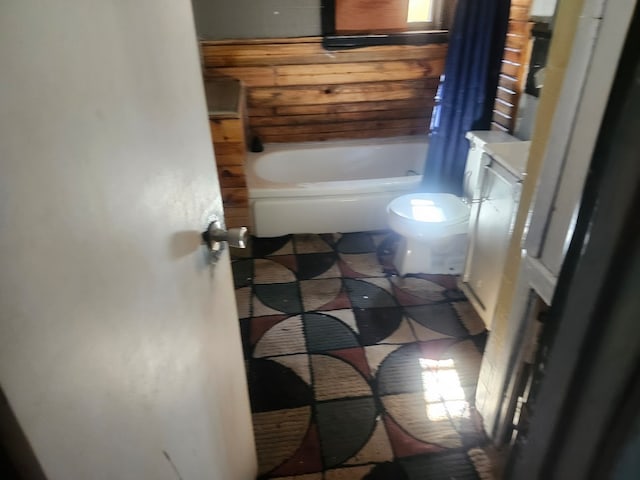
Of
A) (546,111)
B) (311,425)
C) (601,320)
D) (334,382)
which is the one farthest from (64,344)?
(334,382)

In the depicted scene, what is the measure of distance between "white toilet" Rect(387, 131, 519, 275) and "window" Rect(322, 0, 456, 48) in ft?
3.75

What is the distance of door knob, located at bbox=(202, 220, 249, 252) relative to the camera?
2.87ft

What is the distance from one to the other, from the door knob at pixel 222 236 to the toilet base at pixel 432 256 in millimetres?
1731

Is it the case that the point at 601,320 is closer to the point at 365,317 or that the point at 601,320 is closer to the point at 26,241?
the point at 26,241

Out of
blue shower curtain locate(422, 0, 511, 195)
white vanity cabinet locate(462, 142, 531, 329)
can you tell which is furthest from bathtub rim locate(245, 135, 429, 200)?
white vanity cabinet locate(462, 142, 531, 329)

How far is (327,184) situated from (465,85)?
100cm

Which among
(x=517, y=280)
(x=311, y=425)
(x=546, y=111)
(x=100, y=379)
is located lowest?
(x=311, y=425)

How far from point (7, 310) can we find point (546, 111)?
50.4 inches

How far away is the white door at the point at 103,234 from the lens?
389 millimetres

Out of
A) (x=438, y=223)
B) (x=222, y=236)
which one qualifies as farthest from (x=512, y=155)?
(x=222, y=236)

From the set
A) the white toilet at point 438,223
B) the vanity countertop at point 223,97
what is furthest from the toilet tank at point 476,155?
the vanity countertop at point 223,97

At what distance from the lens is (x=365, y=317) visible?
89.8 inches

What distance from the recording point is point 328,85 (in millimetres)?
3201

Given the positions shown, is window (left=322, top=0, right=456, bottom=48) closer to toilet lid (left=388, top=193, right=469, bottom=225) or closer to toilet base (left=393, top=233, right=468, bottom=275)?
toilet lid (left=388, top=193, right=469, bottom=225)
